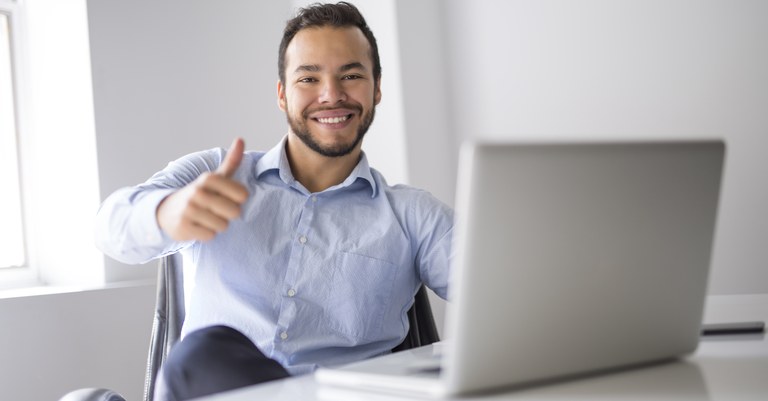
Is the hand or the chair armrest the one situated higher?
the hand

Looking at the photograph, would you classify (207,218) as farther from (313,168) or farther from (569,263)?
(313,168)

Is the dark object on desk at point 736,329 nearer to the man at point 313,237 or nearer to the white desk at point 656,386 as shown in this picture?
the white desk at point 656,386

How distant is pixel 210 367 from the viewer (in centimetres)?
103

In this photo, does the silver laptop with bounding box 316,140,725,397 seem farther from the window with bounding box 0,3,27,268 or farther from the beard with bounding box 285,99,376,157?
the window with bounding box 0,3,27,268

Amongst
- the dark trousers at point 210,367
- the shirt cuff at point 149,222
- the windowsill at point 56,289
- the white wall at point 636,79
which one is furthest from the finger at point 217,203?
the white wall at point 636,79

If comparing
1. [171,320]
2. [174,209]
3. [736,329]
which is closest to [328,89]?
[171,320]

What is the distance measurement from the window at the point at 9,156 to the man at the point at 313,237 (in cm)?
127

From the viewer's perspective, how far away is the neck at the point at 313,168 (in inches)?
71.7

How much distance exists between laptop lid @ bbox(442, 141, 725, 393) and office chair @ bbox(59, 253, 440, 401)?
Answer: 30.7 inches

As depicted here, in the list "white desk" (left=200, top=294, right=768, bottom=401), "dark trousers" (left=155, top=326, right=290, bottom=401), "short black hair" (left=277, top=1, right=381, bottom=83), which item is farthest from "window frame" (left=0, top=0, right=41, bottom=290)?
"white desk" (left=200, top=294, right=768, bottom=401)

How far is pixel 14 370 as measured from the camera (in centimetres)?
227

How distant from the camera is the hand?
3.13ft

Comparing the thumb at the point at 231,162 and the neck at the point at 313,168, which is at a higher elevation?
the thumb at the point at 231,162

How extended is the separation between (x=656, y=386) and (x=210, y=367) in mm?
536
